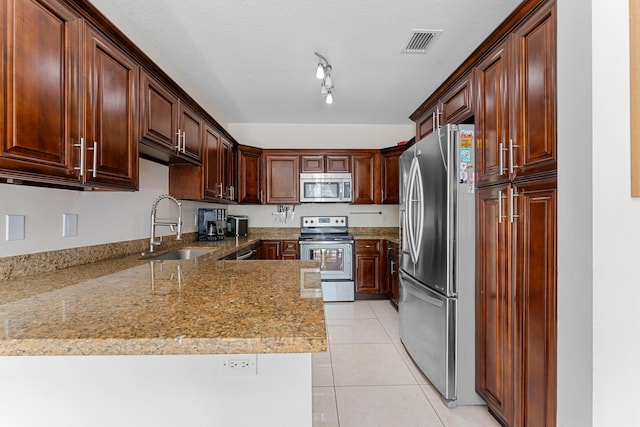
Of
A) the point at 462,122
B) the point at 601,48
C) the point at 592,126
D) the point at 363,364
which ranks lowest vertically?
the point at 363,364

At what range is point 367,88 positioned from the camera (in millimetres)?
3402

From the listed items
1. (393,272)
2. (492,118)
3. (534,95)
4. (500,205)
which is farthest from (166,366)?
(393,272)

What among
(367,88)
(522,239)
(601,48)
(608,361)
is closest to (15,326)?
(608,361)

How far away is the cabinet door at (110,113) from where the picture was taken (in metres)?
1.47

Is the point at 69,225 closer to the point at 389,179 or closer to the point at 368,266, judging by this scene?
the point at 368,266

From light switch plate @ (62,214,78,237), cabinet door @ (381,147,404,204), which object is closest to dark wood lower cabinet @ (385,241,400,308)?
cabinet door @ (381,147,404,204)

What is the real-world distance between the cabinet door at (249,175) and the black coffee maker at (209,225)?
0.48 m

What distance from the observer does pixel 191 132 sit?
273cm

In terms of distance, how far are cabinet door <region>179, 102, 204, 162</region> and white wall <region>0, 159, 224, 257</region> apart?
0.34 meters

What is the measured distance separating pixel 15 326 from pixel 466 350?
6.94 ft

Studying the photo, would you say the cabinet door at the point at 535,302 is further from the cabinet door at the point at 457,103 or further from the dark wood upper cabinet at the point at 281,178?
the dark wood upper cabinet at the point at 281,178

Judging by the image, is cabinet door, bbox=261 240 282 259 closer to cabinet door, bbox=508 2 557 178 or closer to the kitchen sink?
the kitchen sink

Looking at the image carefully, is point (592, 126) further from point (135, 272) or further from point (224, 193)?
point (224, 193)

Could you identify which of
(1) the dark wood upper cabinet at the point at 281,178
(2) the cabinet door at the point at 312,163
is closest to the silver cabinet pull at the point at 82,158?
(1) the dark wood upper cabinet at the point at 281,178
